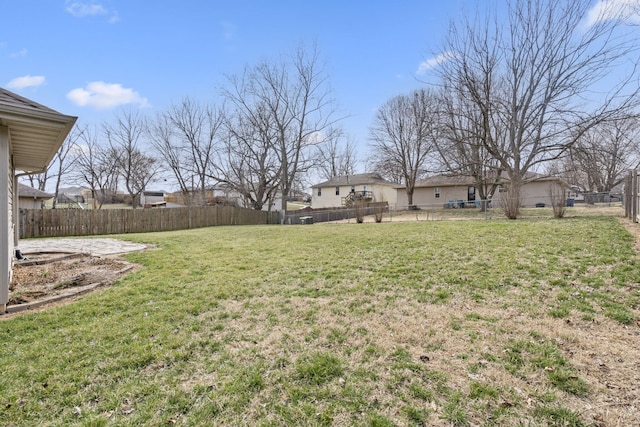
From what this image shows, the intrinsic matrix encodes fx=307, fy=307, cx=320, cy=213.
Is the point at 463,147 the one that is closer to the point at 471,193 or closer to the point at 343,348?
the point at 471,193

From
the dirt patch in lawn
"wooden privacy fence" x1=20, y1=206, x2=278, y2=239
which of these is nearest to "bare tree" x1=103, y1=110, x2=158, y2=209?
"wooden privacy fence" x1=20, y1=206, x2=278, y2=239

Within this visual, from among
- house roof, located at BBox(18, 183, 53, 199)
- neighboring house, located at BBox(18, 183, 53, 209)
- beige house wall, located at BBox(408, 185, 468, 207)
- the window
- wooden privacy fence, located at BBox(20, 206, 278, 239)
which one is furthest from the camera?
beige house wall, located at BBox(408, 185, 468, 207)

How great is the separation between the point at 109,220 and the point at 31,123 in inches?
525

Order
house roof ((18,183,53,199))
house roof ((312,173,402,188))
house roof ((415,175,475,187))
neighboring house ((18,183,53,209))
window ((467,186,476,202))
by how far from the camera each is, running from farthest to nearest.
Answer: house roof ((312,173,402,188))
window ((467,186,476,202))
house roof ((415,175,475,187))
neighboring house ((18,183,53,209))
house roof ((18,183,53,199))

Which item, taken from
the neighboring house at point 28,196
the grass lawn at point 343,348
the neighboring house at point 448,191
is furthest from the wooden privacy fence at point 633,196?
the neighboring house at point 28,196

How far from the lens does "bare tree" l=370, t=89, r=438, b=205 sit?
2845 centimetres

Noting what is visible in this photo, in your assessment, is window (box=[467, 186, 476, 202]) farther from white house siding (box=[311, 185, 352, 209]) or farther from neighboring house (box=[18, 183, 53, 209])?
neighboring house (box=[18, 183, 53, 209])

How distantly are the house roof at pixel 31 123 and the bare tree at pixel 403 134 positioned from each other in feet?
86.9

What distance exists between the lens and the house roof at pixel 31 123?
376 centimetres

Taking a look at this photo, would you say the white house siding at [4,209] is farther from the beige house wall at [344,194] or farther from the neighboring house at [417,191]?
the beige house wall at [344,194]

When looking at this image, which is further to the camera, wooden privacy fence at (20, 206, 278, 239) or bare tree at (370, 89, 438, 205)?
bare tree at (370, 89, 438, 205)

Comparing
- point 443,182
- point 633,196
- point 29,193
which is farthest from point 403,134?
point 29,193

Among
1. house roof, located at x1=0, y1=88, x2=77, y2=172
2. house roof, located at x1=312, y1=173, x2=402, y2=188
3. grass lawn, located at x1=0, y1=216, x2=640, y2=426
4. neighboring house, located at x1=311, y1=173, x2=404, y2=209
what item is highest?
house roof, located at x1=312, y1=173, x2=402, y2=188

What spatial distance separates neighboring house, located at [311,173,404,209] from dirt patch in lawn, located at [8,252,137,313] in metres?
28.3
